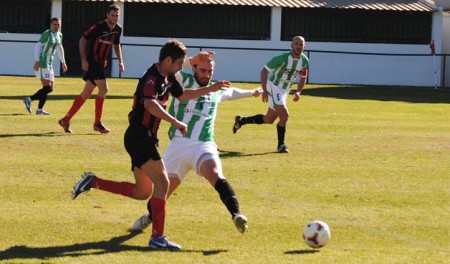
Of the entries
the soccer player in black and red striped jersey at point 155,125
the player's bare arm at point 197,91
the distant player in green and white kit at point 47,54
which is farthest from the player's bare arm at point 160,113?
the distant player in green and white kit at point 47,54

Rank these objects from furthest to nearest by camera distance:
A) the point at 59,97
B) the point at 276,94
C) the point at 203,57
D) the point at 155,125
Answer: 1. the point at 59,97
2. the point at 276,94
3. the point at 203,57
4. the point at 155,125

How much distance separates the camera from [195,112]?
1000 cm

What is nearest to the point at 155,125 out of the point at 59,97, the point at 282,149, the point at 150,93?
the point at 150,93

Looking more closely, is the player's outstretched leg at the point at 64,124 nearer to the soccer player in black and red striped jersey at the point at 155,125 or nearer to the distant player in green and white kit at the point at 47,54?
the distant player in green and white kit at the point at 47,54

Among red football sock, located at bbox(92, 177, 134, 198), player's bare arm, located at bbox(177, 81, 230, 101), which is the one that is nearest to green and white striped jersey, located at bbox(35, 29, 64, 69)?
red football sock, located at bbox(92, 177, 134, 198)

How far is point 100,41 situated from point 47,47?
4.44 metres

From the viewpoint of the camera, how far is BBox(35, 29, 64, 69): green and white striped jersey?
866 inches

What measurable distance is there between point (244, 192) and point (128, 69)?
99.8 feet

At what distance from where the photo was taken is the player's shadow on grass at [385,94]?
104ft

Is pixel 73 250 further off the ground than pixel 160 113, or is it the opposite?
pixel 160 113

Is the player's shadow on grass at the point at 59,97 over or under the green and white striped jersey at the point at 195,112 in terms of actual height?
under

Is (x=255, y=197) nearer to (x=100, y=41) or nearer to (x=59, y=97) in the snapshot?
(x=100, y=41)

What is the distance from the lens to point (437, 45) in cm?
4391

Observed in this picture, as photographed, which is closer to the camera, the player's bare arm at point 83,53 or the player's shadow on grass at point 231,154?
the player's shadow on grass at point 231,154
